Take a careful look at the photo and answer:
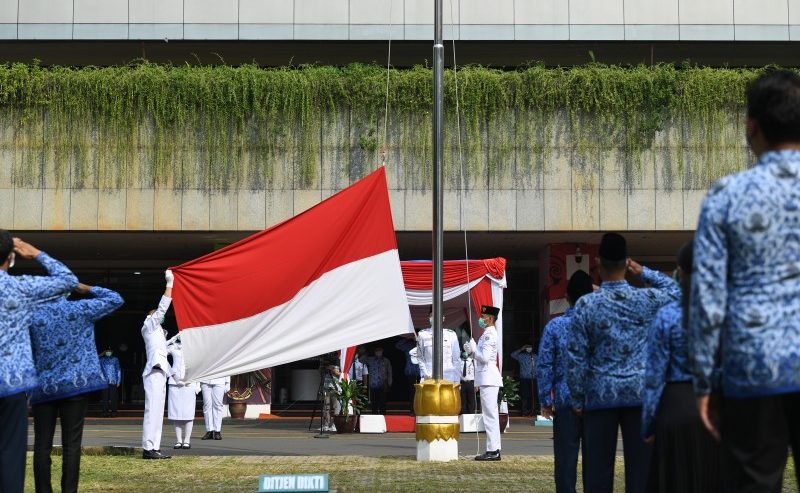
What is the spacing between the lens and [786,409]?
4301 millimetres

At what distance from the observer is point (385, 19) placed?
2864 cm

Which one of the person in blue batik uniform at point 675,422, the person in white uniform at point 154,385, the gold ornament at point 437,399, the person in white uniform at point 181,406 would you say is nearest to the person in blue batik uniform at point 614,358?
the person in blue batik uniform at point 675,422

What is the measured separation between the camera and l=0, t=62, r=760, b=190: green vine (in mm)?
27500

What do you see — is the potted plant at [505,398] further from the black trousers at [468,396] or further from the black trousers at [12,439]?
the black trousers at [12,439]

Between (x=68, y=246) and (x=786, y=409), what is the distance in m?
29.3

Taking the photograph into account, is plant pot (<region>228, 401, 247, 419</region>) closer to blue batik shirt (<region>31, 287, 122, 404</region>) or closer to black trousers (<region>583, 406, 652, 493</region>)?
blue batik shirt (<region>31, 287, 122, 404</region>)

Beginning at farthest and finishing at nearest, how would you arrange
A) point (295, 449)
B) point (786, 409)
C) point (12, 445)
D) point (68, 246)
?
1. point (68, 246)
2. point (295, 449)
3. point (12, 445)
4. point (786, 409)

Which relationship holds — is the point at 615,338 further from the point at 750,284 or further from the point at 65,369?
the point at 65,369

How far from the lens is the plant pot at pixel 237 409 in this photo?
3133 centimetres

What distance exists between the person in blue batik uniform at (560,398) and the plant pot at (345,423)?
1495 cm

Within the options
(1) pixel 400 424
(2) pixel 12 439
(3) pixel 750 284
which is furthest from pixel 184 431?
(3) pixel 750 284

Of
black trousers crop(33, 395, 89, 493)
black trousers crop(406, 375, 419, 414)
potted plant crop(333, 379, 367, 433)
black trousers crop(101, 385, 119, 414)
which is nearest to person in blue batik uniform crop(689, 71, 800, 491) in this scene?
black trousers crop(33, 395, 89, 493)

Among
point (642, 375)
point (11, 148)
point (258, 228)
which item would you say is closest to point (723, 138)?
point (258, 228)

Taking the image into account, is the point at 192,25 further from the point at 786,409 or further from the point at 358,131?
the point at 786,409
